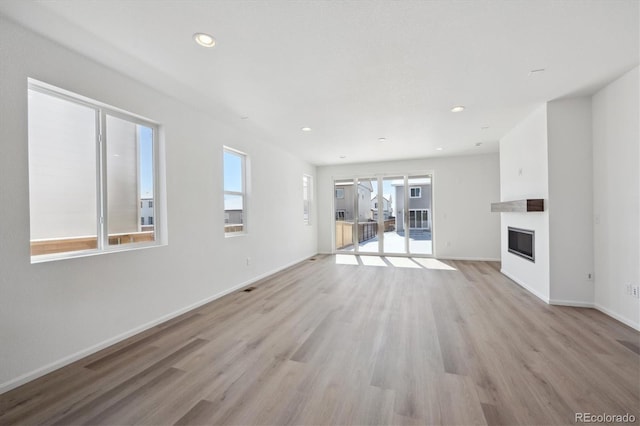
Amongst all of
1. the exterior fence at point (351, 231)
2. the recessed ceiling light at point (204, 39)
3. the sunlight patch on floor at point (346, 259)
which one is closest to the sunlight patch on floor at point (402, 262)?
the sunlight patch on floor at point (346, 259)

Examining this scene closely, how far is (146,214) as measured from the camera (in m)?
2.99

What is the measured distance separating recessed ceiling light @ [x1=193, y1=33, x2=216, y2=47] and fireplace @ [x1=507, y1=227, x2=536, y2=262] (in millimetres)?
4678

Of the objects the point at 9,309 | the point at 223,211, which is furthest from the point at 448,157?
the point at 9,309

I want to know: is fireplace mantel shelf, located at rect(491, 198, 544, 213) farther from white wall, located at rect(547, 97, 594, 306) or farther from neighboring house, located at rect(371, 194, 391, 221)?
neighboring house, located at rect(371, 194, 391, 221)

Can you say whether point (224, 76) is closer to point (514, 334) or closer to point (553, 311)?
point (514, 334)

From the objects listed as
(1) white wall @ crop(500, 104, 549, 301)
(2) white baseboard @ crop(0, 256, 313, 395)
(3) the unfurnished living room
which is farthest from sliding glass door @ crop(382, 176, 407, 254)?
(2) white baseboard @ crop(0, 256, 313, 395)

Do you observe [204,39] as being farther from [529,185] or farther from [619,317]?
[619,317]

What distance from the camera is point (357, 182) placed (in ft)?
25.2

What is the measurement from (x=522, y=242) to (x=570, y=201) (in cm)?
113

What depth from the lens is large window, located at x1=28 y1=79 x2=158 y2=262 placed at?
2129 millimetres

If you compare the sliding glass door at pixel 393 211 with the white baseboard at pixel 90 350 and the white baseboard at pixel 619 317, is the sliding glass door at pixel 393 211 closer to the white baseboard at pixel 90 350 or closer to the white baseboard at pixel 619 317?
the white baseboard at pixel 619 317

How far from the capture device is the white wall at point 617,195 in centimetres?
266

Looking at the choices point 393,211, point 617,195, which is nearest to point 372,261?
point 393,211

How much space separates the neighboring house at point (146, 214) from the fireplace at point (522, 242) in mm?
5164
